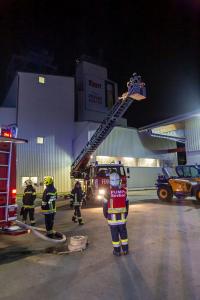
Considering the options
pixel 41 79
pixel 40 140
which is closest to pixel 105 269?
pixel 40 140

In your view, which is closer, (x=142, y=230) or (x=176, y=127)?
(x=142, y=230)

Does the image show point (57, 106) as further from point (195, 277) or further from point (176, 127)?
point (195, 277)

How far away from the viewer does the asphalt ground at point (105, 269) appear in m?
3.69

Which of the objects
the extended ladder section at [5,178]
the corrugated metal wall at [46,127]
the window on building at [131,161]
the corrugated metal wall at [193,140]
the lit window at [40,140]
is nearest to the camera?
the extended ladder section at [5,178]

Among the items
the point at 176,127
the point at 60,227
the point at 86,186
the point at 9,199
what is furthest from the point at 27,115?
the point at 9,199

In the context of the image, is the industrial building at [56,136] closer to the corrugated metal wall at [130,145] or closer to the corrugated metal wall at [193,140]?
the corrugated metal wall at [130,145]

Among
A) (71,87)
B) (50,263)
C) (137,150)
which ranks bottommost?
(50,263)

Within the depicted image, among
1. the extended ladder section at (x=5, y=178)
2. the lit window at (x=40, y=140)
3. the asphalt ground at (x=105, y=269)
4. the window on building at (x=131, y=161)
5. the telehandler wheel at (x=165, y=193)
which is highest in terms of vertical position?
the lit window at (x=40, y=140)

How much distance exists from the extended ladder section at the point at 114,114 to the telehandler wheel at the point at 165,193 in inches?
177

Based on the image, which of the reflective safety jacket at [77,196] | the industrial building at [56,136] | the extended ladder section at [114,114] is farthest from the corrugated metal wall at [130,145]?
the reflective safety jacket at [77,196]

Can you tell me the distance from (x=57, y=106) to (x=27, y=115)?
2.78m

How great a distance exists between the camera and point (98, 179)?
13484 mm

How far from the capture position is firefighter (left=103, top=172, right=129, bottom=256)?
545cm

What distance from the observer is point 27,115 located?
21.4 metres
